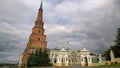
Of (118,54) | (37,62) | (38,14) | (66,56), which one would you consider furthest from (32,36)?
(118,54)

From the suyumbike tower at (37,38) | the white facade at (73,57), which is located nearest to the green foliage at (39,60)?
the white facade at (73,57)

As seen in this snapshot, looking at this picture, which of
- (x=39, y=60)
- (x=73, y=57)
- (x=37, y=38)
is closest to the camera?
(x=39, y=60)

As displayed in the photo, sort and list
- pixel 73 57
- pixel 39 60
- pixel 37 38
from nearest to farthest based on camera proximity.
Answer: pixel 39 60, pixel 73 57, pixel 37 38

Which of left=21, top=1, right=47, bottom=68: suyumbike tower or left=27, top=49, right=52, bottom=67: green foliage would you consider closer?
left=27, top=49, right=52, bottom=67: green foliage

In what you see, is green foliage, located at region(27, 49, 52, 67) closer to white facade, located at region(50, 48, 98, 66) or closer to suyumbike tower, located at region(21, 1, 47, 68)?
white facade, located at region(50, 48, 98, 66)

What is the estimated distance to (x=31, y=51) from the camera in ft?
217

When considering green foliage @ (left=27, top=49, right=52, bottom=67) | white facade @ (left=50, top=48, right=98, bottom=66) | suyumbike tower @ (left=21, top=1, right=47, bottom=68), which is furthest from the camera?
suyumbike tower @ (left=21, top=1, right=47, bottom=68)

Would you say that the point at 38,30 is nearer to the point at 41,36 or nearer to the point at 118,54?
the point at 41,36

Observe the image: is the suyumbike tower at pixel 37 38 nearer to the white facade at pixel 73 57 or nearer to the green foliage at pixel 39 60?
the green foliage at pixel 39 60

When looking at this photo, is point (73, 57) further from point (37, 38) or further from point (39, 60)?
point (37, 38)

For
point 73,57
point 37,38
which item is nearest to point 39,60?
point 73,57

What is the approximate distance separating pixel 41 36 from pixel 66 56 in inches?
890

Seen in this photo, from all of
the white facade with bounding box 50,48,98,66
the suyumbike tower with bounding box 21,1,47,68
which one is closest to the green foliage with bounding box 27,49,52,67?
the white facade with bounding box 50,48,98,66

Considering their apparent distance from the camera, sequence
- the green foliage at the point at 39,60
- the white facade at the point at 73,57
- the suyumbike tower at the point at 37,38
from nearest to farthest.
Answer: the white facade at the point at 73,57 < the green foliage at the point at 39,60 < the suyumbike tower at the point at 37,38
